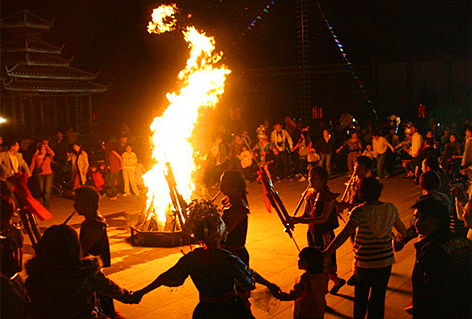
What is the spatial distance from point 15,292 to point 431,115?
3197cm

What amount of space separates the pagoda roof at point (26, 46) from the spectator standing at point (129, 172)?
1423 centimetres

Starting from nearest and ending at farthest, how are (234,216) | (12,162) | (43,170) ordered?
(234,216)
(12,162)
(43,170)

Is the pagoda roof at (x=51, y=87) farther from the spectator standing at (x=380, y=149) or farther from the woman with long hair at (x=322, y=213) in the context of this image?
Result: the woman with long hair at (x=322, y=213)

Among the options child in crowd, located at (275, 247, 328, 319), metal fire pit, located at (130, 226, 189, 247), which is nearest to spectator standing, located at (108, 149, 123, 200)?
Answer: metal fire pit, located at (130, 226, 189, 247)

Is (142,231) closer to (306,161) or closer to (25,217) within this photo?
(25,217)

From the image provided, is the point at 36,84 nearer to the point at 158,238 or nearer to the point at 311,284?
the point at 158,238

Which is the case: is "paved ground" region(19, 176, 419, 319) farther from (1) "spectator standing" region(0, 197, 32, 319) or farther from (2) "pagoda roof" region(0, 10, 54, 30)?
(2) "pagoda roof" region(0, 10, 54, 30)

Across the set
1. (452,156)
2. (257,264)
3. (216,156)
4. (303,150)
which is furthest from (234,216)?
(452,156)

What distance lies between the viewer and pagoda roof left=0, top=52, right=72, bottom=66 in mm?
26469

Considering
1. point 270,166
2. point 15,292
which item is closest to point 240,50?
point 270,166

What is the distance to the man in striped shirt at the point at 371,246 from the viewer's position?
4922 millimetres

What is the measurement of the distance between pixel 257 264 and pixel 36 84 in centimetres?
2161

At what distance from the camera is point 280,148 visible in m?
17.7

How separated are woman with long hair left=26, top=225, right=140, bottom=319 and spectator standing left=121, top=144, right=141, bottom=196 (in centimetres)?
1263
